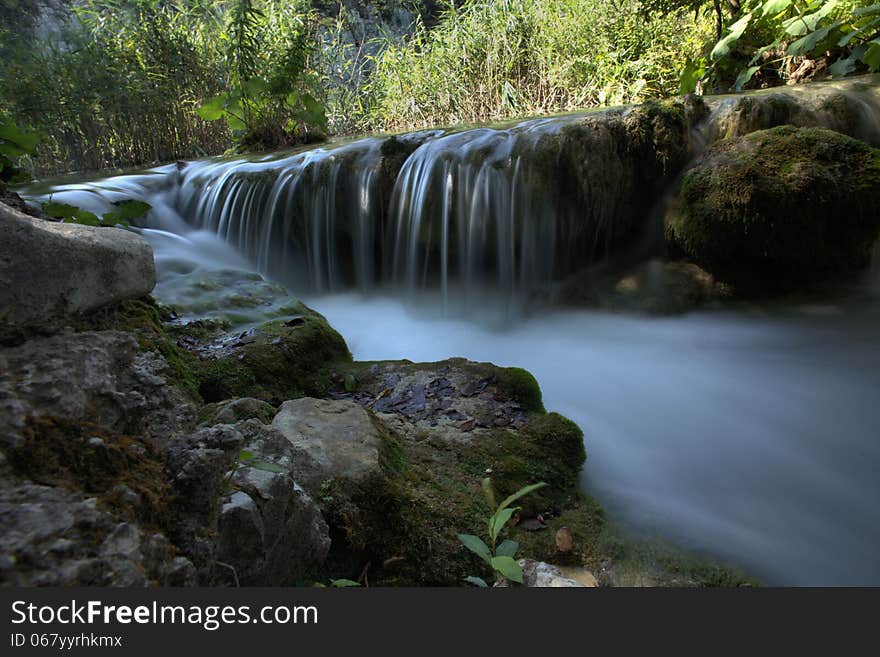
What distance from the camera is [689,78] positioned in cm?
722

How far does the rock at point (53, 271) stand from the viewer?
0.98 metres

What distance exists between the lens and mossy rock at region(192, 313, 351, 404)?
221 cm

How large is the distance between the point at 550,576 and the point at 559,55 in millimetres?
9064

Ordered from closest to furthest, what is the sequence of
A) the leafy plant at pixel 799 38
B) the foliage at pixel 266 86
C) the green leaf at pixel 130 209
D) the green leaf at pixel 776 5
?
the green leaf at pixel 130 209 → the leafy plant at pixel 799 38 → the green leaf at pixel 776 5 → the foliage at pixel 266 86

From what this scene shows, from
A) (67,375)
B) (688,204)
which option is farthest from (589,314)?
(67,375)

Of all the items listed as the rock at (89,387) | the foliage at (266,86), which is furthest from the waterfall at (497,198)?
the foliage at (266,86)

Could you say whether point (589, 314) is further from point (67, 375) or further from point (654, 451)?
point (67, 375)

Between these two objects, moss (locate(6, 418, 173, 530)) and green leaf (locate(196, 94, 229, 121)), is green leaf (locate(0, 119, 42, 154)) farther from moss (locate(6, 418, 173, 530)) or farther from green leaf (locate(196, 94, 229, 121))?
green leaf (locate(196, 94, 229, 121))

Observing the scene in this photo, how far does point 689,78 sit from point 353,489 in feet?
26.8

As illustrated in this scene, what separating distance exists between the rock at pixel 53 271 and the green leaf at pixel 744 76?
329 inches

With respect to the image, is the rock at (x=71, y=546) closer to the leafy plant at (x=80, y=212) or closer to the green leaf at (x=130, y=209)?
the leafy plant at (x=80, y=212)

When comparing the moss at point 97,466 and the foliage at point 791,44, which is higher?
the foliage at point 791,44

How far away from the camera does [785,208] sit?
12.4 ft

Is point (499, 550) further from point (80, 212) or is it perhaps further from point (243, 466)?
point (80, 212)
